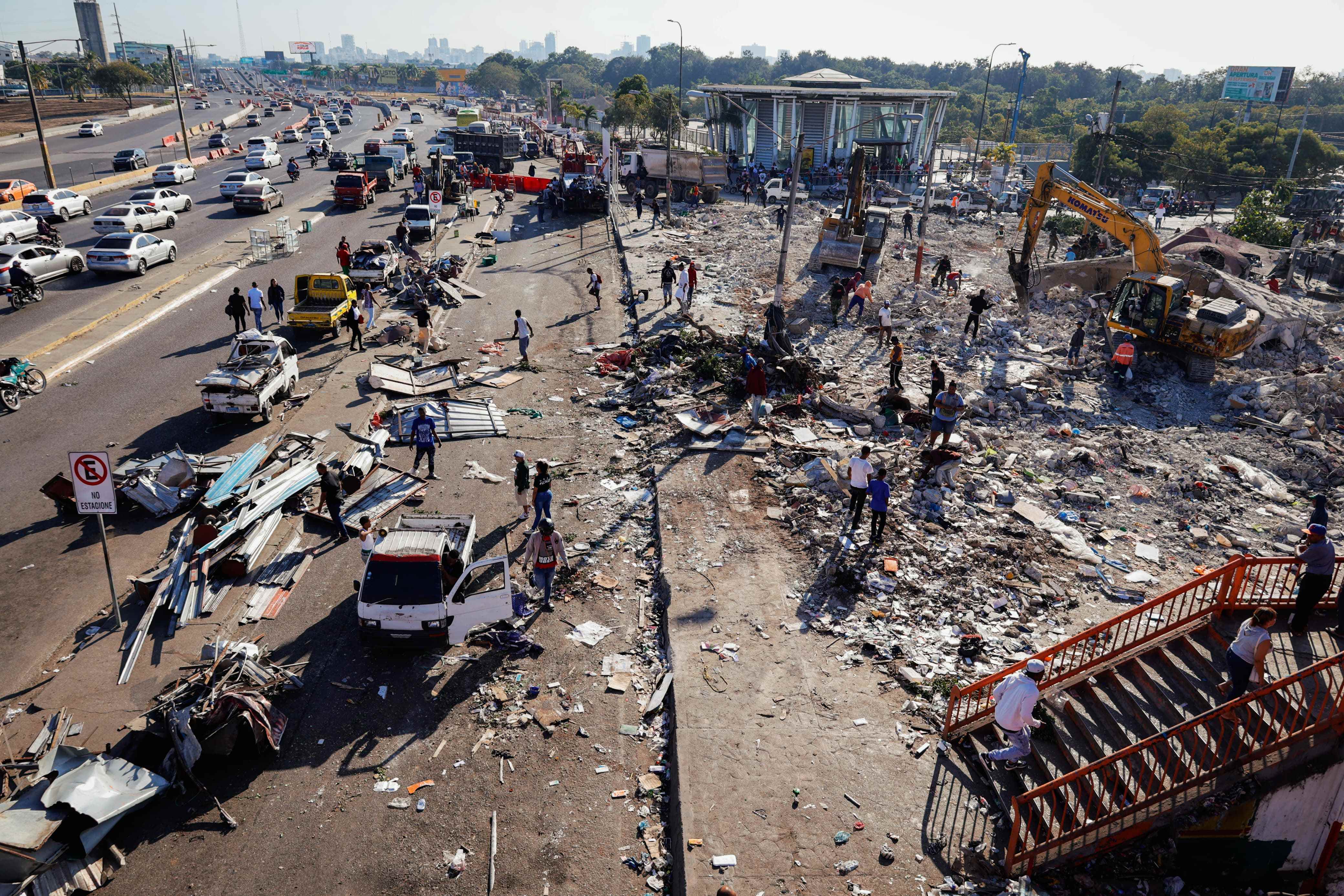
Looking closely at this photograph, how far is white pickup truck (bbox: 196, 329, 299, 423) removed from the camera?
16.7m

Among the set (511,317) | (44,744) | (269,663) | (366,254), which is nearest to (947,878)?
(269,663)

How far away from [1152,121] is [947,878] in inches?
3040

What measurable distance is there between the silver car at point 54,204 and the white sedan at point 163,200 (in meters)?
2.20

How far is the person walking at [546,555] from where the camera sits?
11.5 meters

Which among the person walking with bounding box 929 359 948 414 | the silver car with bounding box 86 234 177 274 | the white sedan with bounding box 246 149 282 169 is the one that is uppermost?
the white sedan with bounding box 246 149 282 169

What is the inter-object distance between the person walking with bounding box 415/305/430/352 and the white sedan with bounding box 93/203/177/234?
1770cm

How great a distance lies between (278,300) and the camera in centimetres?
2320

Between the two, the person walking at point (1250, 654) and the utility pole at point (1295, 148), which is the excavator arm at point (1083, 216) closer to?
the person walking at point (1250, 654)

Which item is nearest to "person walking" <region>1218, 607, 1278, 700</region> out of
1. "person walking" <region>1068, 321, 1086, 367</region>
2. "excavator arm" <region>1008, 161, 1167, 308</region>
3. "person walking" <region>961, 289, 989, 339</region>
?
"person walking" <region>1068, 321, 1086, 367</region>

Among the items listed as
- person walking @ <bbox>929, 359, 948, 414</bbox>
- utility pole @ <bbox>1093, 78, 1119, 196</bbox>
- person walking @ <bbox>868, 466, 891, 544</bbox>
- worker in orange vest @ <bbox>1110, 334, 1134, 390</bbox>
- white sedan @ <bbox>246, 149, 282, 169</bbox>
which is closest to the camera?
person walking @ <bbox>868, 466, 891, 544</bbox>

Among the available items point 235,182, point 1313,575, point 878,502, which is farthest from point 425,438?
point 235,182

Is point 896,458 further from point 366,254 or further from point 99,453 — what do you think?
point 366,254

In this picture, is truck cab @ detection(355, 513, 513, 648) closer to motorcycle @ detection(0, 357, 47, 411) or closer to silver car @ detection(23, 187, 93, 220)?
motorcycle @ detection(0, 357, 47, 411)

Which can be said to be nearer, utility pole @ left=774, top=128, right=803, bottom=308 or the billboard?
utility pole @ left=774, top=128, right=803, bottom=308
